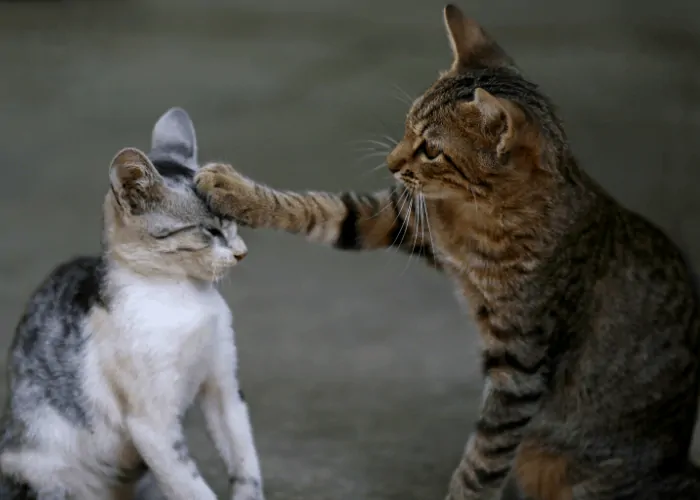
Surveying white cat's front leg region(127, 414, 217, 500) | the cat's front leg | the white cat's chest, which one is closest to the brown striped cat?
the cat's front leg

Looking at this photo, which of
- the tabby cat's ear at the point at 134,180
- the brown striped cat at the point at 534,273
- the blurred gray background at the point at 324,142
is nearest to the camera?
the tabby cat's ear at the point at 134,180

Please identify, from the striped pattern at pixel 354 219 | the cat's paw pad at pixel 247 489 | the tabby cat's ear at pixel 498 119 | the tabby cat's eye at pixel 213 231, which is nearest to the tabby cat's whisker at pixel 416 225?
the striped pattern at pixel 354 219

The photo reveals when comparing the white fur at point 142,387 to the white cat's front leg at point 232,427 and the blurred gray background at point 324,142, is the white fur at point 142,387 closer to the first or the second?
the white cat's front leg at point 232,427

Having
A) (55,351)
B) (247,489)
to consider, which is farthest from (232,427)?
(55,351)

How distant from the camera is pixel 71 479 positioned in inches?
44.6

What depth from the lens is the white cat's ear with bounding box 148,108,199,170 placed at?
1.14m

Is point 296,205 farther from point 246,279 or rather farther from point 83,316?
point 246,279

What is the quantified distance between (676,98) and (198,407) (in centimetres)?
102

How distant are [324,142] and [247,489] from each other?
26.2 inches

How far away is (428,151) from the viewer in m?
1.14

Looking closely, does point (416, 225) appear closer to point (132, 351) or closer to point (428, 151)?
point (428, 151)

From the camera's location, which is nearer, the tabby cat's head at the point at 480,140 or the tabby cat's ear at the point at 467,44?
the tabby cat's head at the point at 480,140

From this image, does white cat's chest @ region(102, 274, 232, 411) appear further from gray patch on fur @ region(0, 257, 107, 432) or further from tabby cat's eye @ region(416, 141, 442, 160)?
tabby cat's eye @ region(416, 141, 442, 160)

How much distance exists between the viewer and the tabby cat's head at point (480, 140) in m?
1.07
